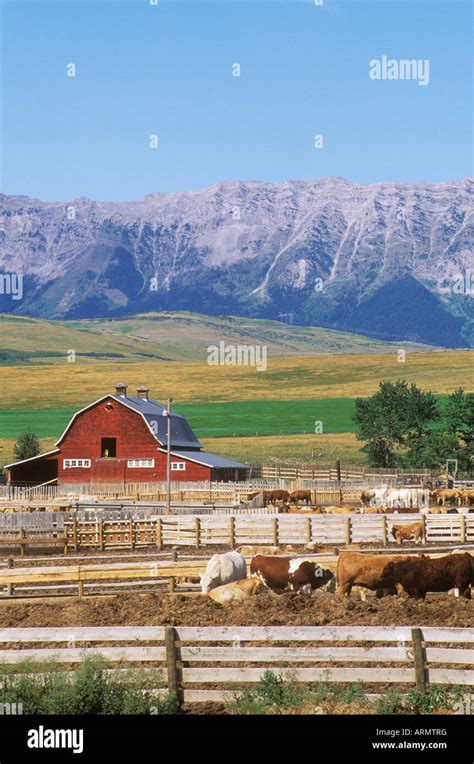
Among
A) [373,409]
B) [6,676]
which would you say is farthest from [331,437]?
[6,676]

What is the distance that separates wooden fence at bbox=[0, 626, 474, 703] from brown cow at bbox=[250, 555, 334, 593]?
910 centimetres

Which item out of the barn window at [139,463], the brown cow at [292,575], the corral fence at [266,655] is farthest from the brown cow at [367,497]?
the corral fence at [266,655]

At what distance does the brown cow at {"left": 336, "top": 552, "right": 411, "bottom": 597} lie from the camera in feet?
78.2

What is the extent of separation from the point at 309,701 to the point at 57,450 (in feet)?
244

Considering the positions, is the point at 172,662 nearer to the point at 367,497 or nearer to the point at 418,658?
the point at 418,658

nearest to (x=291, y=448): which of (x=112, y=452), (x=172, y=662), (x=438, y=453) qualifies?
(x=438, y=453)

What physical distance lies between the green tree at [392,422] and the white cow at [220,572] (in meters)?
78.3

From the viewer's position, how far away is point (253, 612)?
66.8ft

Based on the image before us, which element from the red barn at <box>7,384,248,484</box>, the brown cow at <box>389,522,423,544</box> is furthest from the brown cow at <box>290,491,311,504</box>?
the brown cow at <box>389,522,423,544</box>

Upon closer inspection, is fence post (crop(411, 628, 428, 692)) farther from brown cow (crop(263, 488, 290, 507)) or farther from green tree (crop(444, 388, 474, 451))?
green tree (crop(444, 388, 474, 451))

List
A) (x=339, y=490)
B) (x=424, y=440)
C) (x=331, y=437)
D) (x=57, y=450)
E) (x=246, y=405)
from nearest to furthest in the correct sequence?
(x=339, y=490) → (x=57, y=450) → (x=424, y=440) → (x=331, y=437) → (x=246, y=405)

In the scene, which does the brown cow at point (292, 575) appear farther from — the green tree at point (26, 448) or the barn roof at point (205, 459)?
the green tree at point (26, 448)

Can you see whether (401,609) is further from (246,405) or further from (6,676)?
(246,405)
